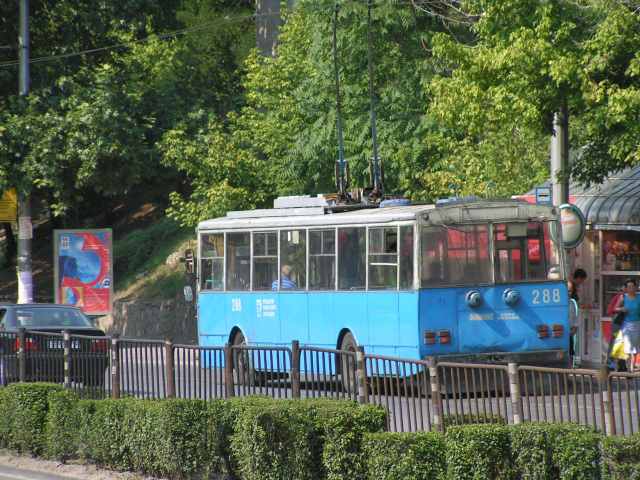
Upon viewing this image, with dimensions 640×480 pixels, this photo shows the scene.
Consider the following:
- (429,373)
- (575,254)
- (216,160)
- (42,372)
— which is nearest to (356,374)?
(429,373)

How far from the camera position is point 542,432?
9508 millimetres

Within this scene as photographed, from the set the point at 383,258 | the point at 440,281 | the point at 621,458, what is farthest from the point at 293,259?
the point at 621,458

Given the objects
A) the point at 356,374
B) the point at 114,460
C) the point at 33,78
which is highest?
the point at 33,78

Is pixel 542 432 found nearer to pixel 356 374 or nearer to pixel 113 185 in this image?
pixel 356 374

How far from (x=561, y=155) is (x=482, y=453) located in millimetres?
11810

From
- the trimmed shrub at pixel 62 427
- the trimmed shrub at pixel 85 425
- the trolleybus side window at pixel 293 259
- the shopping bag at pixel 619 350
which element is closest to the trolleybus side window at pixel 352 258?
the trolleybus side window at pixel 293 259

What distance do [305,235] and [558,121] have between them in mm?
4385

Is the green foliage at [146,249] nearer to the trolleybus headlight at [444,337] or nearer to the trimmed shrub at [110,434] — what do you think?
the trolleybus headlight at [444,337]

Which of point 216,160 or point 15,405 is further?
point 216,160

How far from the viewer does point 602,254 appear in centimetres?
2425

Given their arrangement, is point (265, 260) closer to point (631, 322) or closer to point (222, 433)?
point (631, 322)

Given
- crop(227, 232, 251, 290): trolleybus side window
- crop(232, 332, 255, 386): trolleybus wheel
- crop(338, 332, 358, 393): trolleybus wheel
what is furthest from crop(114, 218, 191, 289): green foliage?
crop(338, 332, 358, 393): trolleybus wheel

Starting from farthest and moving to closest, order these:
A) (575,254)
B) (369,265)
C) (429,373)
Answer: (575,254) < (369,265) < (429,373)

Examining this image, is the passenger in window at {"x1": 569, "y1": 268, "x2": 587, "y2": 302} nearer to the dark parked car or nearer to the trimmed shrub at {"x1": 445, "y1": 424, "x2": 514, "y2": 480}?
the dark parked car
